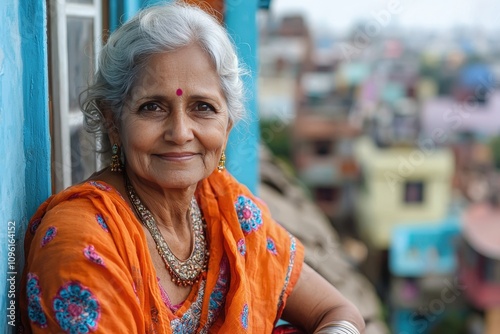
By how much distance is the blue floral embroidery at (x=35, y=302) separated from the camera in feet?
4.16

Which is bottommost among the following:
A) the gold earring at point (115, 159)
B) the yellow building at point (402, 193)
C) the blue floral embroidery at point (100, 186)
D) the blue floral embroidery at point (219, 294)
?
the yellow building at point (402, 193)

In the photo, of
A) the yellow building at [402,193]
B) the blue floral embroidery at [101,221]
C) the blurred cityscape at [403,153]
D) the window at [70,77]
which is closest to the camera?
the blue floral embroidery at [101,221]

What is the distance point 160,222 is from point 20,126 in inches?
15.0

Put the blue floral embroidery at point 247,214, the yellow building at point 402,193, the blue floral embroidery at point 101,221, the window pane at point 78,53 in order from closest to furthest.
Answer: the blue floral embroidery at point 101,221 → the blue floral embroidery at point 247,214 → the window pane at point 78,53 → the yellow building at point 402,193

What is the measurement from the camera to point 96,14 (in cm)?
240

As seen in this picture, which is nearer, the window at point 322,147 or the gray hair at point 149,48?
the gray hair at point 149,48

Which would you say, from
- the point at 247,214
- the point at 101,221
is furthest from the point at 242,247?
the point at 101,221

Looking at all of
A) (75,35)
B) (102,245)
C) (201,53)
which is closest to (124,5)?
(75,35)

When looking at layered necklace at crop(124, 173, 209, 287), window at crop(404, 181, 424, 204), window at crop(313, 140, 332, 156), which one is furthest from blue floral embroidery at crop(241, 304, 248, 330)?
window at crop(313, 140, 332, 156)

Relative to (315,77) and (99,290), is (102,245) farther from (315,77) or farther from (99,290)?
(315,77)

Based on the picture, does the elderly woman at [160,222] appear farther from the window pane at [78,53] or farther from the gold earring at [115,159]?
the window pane at [78,53]

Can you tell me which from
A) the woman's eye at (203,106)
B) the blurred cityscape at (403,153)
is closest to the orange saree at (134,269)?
the woman's eye at (203,106)

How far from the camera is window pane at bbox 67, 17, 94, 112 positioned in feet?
7.06

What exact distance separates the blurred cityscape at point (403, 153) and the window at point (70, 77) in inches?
457
